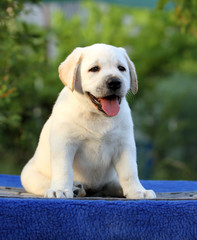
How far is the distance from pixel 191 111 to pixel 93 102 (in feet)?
21.7

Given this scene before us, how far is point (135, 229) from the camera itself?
2002mm

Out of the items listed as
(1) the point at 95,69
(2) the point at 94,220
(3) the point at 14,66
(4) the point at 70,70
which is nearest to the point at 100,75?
(1) the point at 95,69

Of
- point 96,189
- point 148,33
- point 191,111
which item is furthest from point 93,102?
point 148,33

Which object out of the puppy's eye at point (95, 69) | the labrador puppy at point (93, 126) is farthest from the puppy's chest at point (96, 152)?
→ the puppy's eye at point (95, 69)

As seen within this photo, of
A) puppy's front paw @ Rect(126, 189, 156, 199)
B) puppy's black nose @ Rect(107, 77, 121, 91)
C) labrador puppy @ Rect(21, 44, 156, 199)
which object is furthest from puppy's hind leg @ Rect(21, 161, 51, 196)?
puppy's black nose @ Rect(107, 77, 121, 91)

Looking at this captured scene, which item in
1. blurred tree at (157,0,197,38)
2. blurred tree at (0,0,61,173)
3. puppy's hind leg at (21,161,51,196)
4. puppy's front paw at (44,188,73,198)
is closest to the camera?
puppy's front paw at (44,188,73,198)

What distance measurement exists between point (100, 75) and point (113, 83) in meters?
0.10

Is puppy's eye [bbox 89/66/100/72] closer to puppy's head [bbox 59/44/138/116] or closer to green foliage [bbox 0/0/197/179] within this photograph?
puppy's head [bbox 59/44/138/116]

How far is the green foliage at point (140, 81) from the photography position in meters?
4.76

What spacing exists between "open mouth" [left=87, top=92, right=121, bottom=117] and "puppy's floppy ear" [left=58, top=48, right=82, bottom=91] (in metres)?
0.13

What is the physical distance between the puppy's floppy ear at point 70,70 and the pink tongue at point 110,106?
0.20m

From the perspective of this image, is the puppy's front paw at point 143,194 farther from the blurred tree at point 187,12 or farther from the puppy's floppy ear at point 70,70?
the blurred tree at point 187,12

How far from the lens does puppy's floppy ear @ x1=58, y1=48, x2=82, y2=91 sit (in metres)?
2.50

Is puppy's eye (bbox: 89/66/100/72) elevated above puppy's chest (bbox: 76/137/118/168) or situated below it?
above
